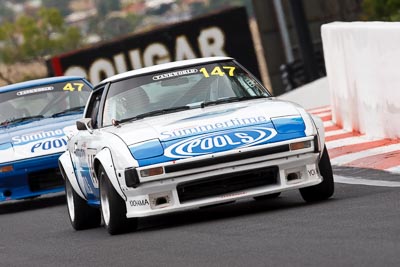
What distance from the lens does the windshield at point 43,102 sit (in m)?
15.7

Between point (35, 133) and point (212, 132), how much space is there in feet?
17.1

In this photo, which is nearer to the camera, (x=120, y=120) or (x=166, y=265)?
(x=166, y=265)

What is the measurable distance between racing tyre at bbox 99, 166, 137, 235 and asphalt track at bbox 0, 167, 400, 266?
11 cm

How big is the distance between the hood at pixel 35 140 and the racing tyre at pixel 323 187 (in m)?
4.44

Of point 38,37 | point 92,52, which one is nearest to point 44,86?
point 92,52

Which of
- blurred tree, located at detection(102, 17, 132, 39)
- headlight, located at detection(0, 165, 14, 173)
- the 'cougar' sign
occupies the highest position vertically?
headlight, located at detection(0, 165, 14, 173)

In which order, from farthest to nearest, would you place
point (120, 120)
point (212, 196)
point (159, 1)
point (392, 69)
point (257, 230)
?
point (159, 1) < point (392, 69) < point (120, 120) < point (212, 196) < point (257, 230)

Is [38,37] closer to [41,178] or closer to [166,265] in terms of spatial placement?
[41,178]

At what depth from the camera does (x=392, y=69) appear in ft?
45.6

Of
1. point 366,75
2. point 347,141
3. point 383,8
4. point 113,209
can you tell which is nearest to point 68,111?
point 347,141

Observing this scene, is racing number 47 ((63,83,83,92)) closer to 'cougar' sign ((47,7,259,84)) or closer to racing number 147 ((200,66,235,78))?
racing number 147 ((200,66,235,78))

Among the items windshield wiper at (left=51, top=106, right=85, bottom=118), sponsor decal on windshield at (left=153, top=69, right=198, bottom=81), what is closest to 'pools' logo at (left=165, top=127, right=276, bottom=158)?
sponsor decal on windshield at (left=153, top=69, right=198, bottom=81)

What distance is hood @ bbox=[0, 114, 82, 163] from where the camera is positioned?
1459 cm

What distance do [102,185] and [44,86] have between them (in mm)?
5731
